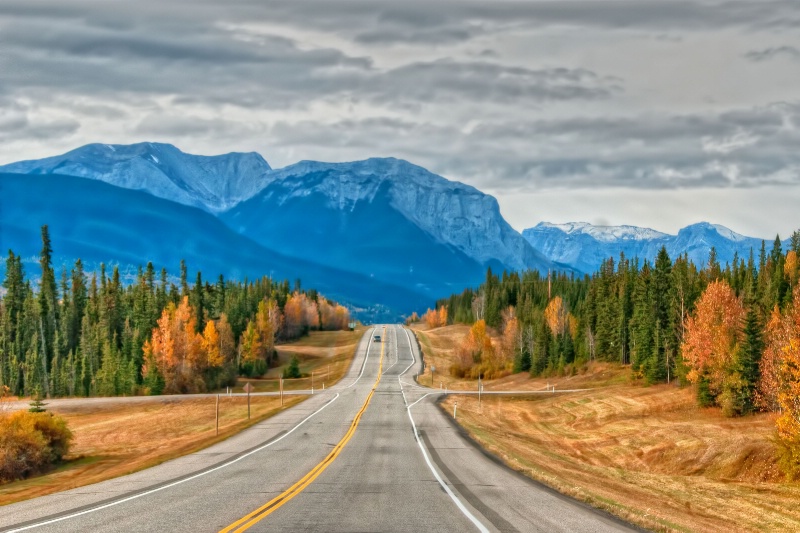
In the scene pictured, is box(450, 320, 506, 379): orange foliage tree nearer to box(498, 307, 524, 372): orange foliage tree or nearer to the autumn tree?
box(498, 307, 524, 372): orange foliage tree

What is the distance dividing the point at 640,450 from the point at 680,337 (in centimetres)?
4061

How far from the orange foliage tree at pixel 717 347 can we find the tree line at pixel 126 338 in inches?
2989

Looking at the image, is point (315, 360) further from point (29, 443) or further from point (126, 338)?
point (29, 443)

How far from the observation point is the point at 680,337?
98688 mm

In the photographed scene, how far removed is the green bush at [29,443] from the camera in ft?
161

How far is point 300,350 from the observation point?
6575 inches

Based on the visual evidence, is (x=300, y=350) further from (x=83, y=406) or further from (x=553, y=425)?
(x=553, y=425)

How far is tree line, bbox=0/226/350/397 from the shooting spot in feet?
406

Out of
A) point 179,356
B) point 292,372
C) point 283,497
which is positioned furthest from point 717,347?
point 179,356

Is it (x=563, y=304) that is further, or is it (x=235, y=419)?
(x=563, y=304)

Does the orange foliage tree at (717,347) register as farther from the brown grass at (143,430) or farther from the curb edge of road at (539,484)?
the brown grass at (143,430)

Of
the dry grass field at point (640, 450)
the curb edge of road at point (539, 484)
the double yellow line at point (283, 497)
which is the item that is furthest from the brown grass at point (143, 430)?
the dry grass field at point (640, 450)

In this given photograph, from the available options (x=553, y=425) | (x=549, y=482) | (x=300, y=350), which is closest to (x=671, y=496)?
(x=549, y=482)

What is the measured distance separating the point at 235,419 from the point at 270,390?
41.8 meters
